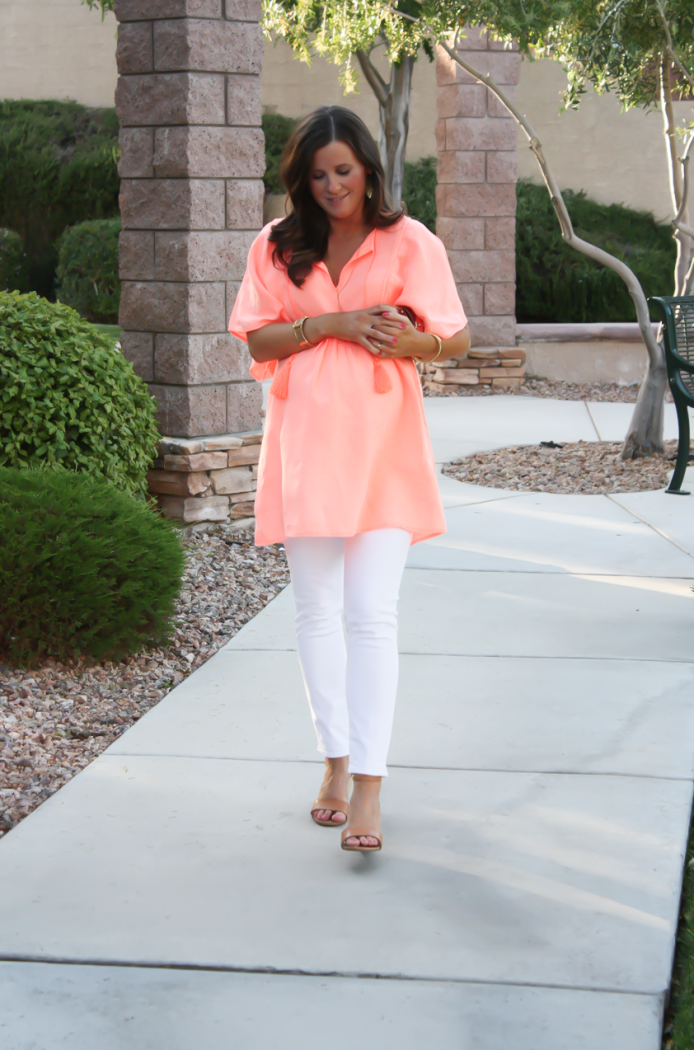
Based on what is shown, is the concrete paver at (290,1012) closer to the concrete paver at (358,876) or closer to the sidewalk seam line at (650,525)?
the concrete paver at (358,876)

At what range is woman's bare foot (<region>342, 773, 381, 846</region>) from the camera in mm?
2850

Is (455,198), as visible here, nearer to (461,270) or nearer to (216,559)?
(461,270)

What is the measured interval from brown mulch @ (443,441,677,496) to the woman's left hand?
480 centimetres

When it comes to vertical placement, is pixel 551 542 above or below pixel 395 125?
below

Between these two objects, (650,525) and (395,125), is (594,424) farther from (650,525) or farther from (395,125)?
(395,125)

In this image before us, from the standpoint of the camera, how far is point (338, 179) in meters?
2.85

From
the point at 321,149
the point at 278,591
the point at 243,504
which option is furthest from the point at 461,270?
the point at 321,149

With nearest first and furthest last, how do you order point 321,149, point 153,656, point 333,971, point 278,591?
point 333,971, point 321,149, point 153,656, point 278,591

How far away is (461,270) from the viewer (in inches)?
476

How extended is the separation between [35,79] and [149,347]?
46.6 feet

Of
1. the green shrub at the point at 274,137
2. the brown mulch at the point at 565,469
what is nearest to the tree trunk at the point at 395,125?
the green shrub at the point at 274,137

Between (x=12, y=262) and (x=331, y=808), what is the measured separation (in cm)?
1569

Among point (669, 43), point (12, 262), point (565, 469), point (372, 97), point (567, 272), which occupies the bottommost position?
point (565, 469)

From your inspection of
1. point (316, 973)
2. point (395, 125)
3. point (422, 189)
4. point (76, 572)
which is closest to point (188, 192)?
point (76, 572)
